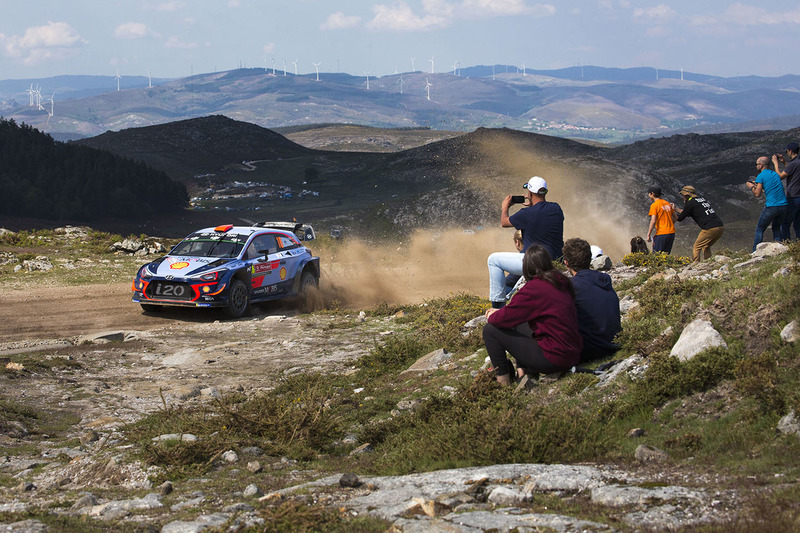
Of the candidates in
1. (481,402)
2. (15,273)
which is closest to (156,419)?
(481,402)

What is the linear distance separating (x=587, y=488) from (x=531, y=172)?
34.4 metres

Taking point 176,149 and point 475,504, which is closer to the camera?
point 475,504

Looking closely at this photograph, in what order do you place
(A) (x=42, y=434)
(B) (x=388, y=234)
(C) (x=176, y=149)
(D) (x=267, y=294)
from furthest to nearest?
(C) (x=176, y=149) → (B) (x=388, y=234) → (D) (x=267, y=294) → (A) (x=42, y=434)

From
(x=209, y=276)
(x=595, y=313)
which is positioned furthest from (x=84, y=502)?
(x=209, y=276)

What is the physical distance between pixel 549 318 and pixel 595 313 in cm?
82

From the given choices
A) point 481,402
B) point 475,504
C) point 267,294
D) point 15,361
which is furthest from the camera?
point 267,294

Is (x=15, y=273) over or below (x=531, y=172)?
below

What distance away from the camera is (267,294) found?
55.9ft

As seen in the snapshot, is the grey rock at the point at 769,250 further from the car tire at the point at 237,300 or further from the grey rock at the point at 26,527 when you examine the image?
the car tire at the point at 237,300

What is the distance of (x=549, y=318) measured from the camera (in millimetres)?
7508

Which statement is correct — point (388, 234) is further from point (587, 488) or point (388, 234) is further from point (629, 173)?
point (587, 488)

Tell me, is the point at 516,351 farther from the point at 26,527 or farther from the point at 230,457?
the point at 26,527

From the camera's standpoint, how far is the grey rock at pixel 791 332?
20.7 feet

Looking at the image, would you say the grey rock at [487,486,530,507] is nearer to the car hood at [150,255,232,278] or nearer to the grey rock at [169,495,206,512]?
the grey rock at [169,495,206,512]
